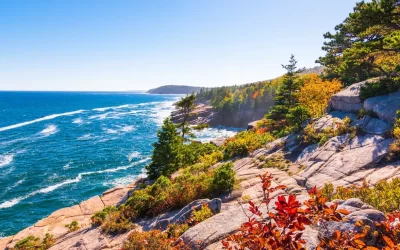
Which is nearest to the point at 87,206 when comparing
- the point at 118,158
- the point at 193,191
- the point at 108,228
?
the point at 108,228

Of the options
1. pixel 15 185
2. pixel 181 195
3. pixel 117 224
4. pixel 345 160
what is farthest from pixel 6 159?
pixel 345 160

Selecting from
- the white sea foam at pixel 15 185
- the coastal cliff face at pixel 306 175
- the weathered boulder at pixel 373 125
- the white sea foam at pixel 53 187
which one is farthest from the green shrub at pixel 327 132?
the white sea foam at pixel 15 185

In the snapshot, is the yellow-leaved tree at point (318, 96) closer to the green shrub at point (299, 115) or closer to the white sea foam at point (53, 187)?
the green shrub at point (299, 115)

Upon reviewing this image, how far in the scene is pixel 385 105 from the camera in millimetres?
16859

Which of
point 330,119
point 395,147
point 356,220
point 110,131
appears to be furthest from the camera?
point 110,131

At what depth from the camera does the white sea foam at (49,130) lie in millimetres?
68062

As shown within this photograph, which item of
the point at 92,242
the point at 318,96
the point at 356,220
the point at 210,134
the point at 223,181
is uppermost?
the point at 318,96

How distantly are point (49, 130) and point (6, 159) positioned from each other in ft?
99.1

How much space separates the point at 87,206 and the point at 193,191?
1507cm

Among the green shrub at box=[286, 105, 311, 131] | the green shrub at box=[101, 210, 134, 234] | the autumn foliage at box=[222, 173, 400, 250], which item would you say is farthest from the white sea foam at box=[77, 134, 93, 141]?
the autumn foliage at box=[222, 173, 400, 250]

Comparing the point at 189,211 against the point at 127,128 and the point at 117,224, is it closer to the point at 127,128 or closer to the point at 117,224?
the point at 117,224

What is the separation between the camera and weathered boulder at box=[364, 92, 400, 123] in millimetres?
16023

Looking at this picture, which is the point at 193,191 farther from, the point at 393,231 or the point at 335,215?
the point at 335,215

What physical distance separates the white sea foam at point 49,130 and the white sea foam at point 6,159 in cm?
1937
